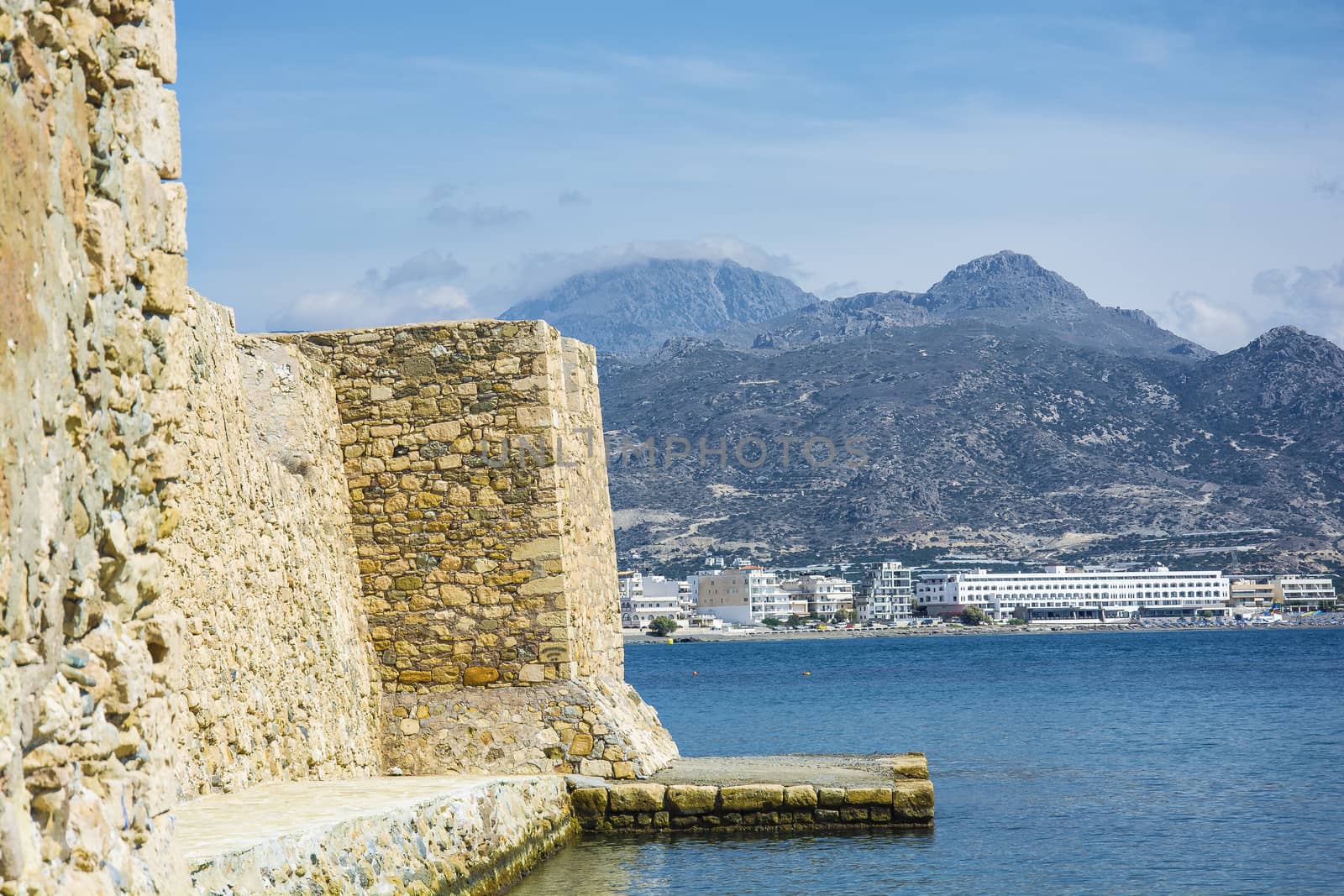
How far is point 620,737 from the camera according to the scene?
47.7 ft

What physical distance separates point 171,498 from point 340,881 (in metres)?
4.11

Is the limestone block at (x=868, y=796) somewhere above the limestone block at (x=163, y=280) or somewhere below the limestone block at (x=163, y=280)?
below

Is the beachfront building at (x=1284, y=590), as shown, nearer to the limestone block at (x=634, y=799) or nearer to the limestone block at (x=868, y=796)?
the limestone block at (x=868, y=796)

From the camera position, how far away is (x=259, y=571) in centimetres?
1206

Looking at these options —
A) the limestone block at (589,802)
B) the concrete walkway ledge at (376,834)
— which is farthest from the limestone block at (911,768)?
the concrete walkway ledge at (376,834)

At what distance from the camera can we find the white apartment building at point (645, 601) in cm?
14262

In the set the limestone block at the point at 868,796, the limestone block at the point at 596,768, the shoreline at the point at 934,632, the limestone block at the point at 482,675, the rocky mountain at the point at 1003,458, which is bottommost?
the shoreline at the point at 934,632

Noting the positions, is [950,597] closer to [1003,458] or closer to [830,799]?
[1003,458]

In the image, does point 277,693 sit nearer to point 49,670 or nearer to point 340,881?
point 340,881

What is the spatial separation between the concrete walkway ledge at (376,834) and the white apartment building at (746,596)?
12976cm

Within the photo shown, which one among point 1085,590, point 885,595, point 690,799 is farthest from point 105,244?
point 1085,590

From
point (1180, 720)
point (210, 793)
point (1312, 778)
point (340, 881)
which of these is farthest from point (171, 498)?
point (1180, 720)

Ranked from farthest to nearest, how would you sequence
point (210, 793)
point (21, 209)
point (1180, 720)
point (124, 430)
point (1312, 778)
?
point (1180, 720) → point (1312, 778) → point (210, 793) → point (124, 430) → point (21, 209)

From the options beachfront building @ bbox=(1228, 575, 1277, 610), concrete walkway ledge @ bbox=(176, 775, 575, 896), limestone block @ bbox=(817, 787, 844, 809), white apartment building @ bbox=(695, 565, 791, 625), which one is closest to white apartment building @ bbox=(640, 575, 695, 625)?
white apartment building @ bbox=(695, 565, 791, 625)
